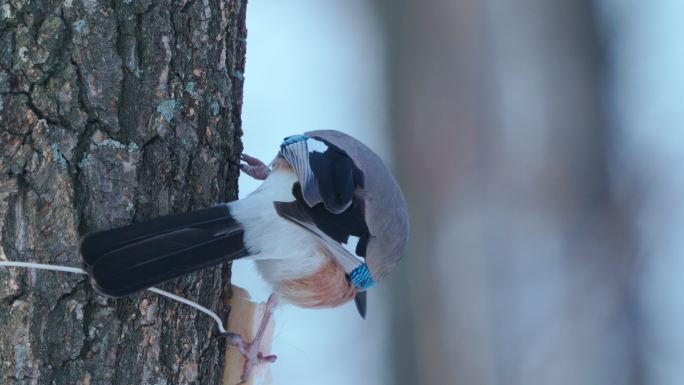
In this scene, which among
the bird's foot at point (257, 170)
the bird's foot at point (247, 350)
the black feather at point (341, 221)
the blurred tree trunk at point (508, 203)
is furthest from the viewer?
the blurred tree trunk at point (508, 203)

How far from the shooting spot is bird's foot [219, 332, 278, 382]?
2314 mm

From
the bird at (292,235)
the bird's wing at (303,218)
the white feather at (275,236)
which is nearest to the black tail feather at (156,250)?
the bird at (292,235)

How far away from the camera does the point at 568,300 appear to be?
5086 millimetres

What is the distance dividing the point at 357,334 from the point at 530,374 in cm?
150

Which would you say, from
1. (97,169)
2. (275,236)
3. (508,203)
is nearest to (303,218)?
(275,236)

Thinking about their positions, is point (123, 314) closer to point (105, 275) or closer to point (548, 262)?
point (105, 275)

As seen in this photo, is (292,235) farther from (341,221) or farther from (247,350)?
(247,350)

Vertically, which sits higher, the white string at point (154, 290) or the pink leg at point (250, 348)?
the white string at point (154, 290)

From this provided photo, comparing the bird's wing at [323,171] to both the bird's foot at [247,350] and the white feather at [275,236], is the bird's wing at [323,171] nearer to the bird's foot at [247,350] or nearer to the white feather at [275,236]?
the white feather at [275,236]

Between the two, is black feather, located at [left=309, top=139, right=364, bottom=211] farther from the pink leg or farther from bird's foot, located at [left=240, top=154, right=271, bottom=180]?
the pink leg

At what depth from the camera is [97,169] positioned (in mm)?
2043

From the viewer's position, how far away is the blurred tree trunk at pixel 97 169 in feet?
6.42

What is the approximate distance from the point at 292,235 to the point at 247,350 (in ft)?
1.22

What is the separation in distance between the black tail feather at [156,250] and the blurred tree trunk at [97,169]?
0.17 feet
